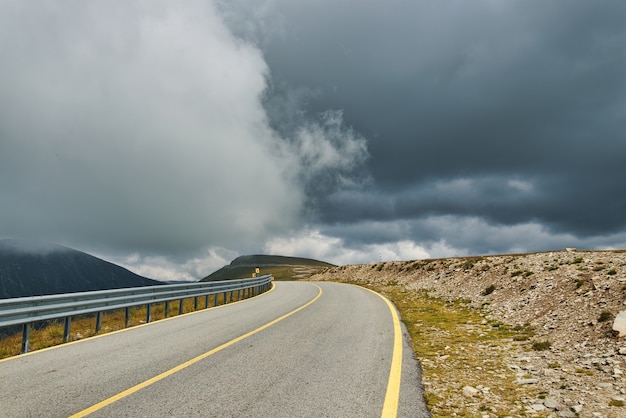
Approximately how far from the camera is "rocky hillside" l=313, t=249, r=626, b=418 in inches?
198

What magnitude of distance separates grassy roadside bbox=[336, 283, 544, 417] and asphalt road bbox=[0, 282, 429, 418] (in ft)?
1.11

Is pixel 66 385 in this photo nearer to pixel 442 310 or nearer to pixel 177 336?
pixel 177 336

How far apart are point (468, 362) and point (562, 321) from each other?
402 centimetres

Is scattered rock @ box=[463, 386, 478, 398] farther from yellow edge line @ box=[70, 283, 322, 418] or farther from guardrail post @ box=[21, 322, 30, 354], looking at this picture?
guardrail post @ box=[21, 322, 30, 354]

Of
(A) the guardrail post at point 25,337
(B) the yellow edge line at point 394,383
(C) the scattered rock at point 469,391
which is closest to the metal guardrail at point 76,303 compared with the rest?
(A) the guardrail post at point 25,337

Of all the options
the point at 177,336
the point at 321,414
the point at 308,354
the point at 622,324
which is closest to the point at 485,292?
the point at 622,324

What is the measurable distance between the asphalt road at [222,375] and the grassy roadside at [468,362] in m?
0.34

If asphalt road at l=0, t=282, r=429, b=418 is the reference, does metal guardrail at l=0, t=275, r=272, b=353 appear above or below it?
above

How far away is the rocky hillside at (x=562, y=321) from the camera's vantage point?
503 cm

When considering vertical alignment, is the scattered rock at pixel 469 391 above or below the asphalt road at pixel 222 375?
below

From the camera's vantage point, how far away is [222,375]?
585cm

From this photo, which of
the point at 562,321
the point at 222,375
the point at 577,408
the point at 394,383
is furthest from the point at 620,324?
the point at 222,375

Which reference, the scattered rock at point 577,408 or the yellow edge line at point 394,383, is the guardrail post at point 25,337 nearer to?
the yellow edge line at point 394,383

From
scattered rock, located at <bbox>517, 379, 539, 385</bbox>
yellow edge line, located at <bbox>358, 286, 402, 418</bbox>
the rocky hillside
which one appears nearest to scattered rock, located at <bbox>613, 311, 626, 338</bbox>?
the rocky hillside
